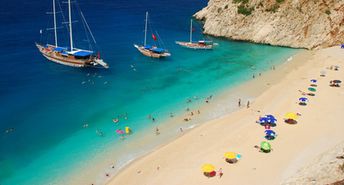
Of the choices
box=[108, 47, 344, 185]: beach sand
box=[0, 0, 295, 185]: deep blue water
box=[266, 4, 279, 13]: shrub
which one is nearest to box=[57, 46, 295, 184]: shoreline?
box=[108, 47, 344, 185]: beach sand

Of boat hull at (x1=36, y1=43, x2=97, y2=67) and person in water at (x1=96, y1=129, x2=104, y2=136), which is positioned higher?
boat hull at (x1=36, y1=43, x2=97, y2=67)

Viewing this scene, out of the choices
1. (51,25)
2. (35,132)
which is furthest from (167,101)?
(51,25)

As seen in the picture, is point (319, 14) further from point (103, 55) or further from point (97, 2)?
point (97, 2)

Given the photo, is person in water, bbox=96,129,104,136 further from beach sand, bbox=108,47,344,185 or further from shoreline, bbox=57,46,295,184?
beach sand, bbox=108,47,344,185

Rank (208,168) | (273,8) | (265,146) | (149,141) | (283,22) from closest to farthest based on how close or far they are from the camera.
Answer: (208,168) → (265,146) → (149,141) → (283,22) → (273,8)

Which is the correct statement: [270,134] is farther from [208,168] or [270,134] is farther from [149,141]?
[149,141]

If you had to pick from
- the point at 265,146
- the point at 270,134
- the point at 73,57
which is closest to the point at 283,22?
the point at 73,57
